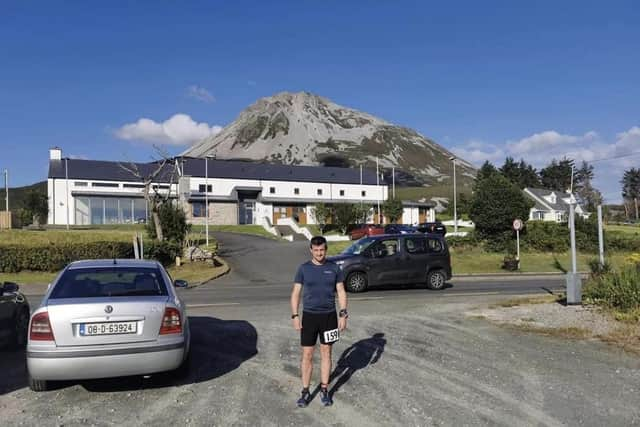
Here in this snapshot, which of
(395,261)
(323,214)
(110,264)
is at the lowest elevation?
(395,261)

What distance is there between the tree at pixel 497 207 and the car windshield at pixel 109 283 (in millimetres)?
33564

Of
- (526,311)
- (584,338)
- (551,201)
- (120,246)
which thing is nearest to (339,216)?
(120,246)

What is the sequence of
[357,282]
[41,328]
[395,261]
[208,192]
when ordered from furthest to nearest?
[208,192] < [395,261] < [357,282] < [41,328]

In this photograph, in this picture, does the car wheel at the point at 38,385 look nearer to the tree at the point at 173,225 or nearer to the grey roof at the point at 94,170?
the tree at the point at 173,225

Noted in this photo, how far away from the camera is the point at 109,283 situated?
6637mm

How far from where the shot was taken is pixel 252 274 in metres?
25.9

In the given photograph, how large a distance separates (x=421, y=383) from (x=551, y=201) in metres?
87.6

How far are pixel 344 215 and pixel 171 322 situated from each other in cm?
4416

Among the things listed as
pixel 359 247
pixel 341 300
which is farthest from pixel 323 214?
pixel 341 300

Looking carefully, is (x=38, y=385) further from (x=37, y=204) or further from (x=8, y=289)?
(x=37, y=204)

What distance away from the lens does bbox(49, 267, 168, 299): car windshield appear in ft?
20.8

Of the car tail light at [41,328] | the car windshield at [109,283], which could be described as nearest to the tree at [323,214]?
the car windshield at [109,283]

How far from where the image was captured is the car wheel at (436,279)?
18.5 m

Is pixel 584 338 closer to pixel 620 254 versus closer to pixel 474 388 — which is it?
pixel 474 388
